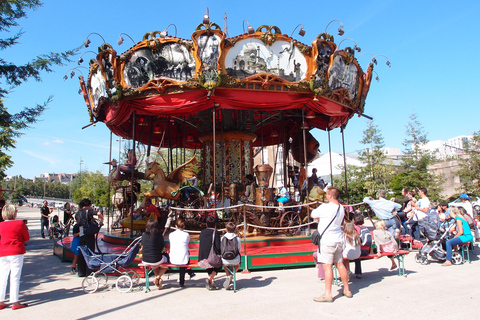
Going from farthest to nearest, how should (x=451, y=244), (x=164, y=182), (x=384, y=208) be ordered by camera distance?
(x=164, y=182) → (x=384, y=208) → (x=451, y=244)

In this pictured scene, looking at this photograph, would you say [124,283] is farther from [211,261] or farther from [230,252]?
[230,252]

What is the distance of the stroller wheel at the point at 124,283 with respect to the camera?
6.32m

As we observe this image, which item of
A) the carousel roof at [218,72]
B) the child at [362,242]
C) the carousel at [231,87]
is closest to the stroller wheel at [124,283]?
the carousel at [231,87]

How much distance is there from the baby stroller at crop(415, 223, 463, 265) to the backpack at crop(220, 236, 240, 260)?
5.22 meters

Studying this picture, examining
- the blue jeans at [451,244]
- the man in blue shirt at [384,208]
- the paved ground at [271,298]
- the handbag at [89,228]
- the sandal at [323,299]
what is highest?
the man in blue shirt at [384,208]

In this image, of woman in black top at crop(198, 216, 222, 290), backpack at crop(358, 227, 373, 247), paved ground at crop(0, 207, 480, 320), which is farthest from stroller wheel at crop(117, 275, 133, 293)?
backpack at crop(358, 227, 373, 247)

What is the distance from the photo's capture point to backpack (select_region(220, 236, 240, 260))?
608cm

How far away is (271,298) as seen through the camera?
5.72 metres

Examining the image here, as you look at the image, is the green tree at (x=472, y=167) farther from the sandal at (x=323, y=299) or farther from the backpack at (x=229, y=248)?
the backpack at (x=229, y=248)

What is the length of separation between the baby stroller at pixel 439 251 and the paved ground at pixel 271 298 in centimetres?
57

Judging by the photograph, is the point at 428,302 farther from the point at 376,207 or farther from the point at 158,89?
the point at 158,89

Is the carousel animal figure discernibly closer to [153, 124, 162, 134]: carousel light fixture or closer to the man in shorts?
[153, 124, 162, 134]: carousel light fixture

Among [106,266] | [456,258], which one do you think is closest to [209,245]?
[106,266]

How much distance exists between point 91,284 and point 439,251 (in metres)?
7.88
